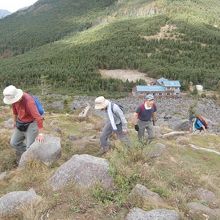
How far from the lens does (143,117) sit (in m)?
15.1

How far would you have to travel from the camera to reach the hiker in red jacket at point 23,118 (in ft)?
33.6

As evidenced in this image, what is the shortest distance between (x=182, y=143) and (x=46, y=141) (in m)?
8.64

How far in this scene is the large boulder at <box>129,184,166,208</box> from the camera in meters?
8.52

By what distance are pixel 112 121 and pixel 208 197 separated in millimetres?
3341

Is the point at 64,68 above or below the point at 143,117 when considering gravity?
below

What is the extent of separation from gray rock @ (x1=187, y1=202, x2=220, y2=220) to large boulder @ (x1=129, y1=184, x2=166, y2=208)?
60 centimetres

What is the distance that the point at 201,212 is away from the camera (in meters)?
8.91

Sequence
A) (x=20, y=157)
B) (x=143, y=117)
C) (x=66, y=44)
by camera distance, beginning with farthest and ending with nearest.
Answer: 1. (x=66, y=44)
2. (x=143, y=117)
3. (x=20, y=157)

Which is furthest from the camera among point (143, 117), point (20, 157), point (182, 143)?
point (182, 143)

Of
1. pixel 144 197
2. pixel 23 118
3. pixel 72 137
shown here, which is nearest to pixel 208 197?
pixel 144 197

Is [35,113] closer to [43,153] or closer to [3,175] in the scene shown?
[43,153]

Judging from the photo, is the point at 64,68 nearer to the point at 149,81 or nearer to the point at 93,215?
the point at 149,81

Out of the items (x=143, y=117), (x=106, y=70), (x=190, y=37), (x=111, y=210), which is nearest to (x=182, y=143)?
(x=143, y=117)

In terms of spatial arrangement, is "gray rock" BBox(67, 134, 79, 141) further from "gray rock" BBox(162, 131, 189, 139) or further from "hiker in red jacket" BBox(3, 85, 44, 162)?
"gray rock" BBox(162, 131, 189, 139)
